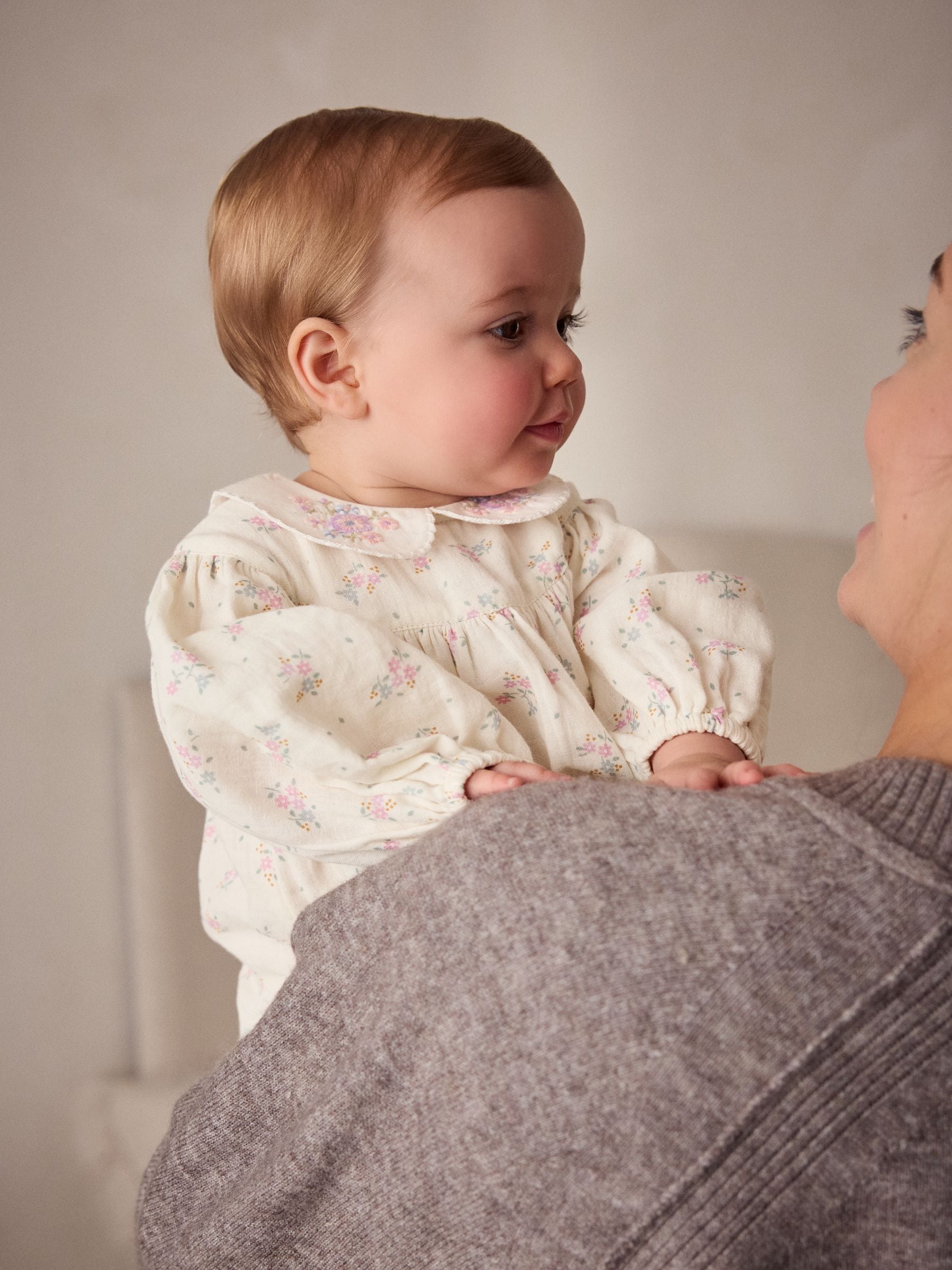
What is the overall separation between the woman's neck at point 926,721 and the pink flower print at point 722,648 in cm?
30

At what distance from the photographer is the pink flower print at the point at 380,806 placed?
3.27 ft

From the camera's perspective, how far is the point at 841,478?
2021mm

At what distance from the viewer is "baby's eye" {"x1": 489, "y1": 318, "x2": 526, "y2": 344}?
3.91ft

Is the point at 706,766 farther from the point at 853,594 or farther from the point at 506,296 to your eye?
the point at 506,296

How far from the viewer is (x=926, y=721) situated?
888mm

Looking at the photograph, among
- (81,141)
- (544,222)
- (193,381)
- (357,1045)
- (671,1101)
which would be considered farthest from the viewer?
(193,381)

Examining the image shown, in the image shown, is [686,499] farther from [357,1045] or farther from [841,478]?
[357,1045]

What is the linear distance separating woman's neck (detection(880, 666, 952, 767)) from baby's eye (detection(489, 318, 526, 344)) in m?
0.54

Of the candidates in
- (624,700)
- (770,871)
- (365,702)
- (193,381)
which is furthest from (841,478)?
(770,871)

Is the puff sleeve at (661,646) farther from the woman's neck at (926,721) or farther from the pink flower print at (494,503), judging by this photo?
the woman's neck at (926,721)

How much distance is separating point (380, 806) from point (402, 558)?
1.02ft

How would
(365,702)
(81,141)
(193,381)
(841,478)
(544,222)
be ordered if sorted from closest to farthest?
(365,702) → (544,222) → (81,141) → (193,381) → (841,478)

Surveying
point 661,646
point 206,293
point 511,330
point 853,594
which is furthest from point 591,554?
point 206,293

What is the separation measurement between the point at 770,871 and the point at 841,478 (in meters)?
1.42
